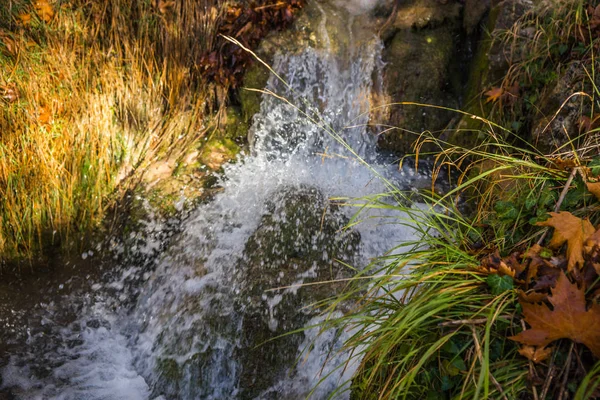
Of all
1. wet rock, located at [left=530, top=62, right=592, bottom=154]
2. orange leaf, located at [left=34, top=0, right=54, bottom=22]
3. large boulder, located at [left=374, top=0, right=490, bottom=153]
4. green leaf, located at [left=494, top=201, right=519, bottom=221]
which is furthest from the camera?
large boulder, located at [left=374, top=0, right=490, bottom=153]

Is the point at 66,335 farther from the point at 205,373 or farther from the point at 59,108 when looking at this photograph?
the point at 59,108

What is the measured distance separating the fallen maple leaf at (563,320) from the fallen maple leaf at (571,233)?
0.17 m

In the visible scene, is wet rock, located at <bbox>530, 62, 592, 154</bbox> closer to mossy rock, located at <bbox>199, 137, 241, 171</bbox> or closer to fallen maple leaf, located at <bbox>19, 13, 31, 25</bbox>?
mossy rock, located at <bbox>199, 137, 241, 171</bbox>

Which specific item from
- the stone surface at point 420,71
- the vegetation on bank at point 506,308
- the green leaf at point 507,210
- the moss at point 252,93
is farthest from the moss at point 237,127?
the green leaf at point 507,210

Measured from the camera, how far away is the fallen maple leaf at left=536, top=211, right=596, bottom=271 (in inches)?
56.6

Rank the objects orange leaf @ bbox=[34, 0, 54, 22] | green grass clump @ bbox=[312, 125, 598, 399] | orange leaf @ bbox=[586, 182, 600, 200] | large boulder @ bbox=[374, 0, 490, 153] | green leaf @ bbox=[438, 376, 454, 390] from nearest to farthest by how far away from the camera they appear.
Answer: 1. green grass clump @ bbox=[312, 125, 598, 399]
2. green leaf @ bbox=[438, 376, 454, 390]
3. orange leaf @ bbox=[586, 182, 600, 200]
4. orange leaf @ bbox=[34, 0, 54, 22]
5. large boulder @ bbox=[374, 0, 490, 153]

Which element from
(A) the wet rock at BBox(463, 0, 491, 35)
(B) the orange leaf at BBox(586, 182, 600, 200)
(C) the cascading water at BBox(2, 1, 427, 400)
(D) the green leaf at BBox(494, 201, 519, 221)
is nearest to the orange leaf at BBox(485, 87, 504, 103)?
(C) the cascading water at BBox(2, 1, 427, 400)

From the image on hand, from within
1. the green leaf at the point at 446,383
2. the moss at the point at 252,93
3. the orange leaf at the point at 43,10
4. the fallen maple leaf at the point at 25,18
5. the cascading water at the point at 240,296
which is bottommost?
the cascading water at the point at 240,296

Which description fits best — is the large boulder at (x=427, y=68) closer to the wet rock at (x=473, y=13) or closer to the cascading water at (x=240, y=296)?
the wet rock at (x=473, y=13)

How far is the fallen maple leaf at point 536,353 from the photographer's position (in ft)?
4.20

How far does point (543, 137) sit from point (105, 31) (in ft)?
11.1

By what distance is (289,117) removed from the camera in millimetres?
4047

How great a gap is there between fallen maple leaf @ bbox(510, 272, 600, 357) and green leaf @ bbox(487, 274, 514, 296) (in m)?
0.13

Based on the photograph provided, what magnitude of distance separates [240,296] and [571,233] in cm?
199
